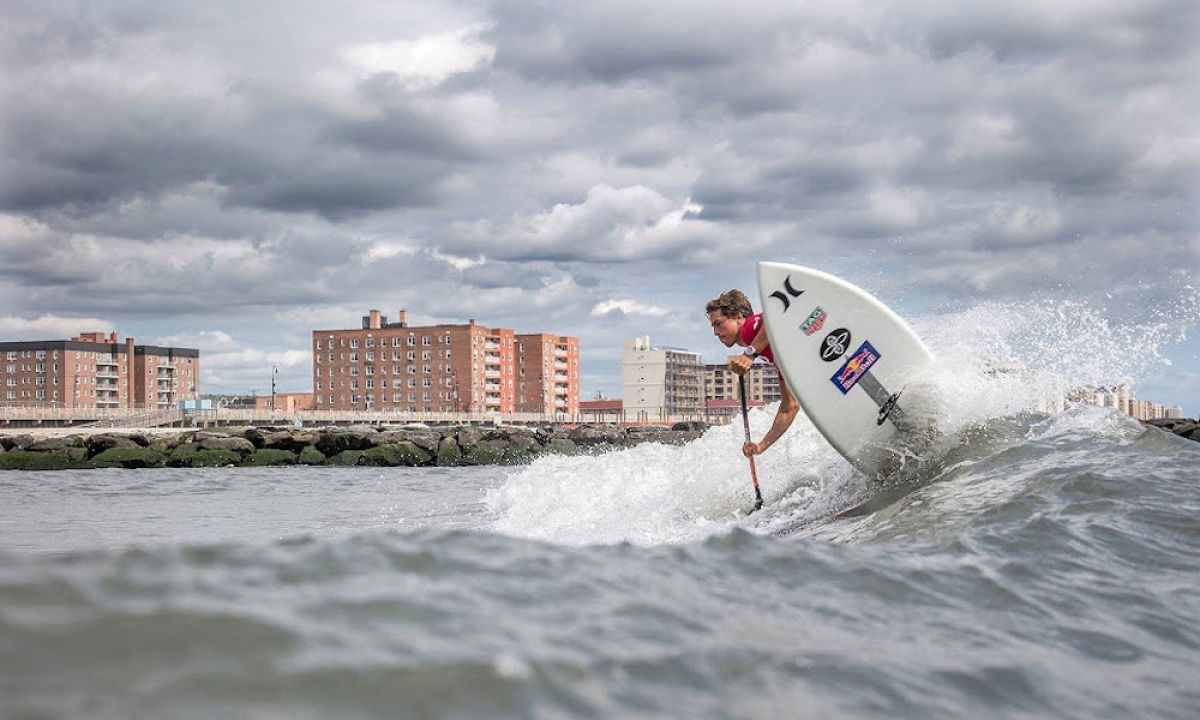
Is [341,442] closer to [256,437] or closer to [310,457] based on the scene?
[310,457]

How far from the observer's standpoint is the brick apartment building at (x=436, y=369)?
477 feet

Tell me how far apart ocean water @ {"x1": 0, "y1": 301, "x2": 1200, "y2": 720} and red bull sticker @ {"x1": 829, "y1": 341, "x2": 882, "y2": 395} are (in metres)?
1.57

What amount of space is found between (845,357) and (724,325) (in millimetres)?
1039

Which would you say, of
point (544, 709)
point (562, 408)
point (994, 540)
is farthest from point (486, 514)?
point (562, 408)

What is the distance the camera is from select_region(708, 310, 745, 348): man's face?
337 inches

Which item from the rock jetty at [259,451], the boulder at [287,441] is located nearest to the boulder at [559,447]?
the rock jetty at [259,451]

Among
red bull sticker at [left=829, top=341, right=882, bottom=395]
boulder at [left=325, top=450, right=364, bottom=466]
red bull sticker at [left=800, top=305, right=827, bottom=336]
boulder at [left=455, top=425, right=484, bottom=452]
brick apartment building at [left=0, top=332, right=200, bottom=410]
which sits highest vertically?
brick apartment building at [left=0, top=332, right=200, bottom=410]

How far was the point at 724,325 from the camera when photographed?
858 centimetres

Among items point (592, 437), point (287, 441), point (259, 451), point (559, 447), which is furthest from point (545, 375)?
point (259, 451)

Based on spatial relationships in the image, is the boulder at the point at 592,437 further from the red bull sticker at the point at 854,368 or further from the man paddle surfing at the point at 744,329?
the red bull sticker at the point at 854,368

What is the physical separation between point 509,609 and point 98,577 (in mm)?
1197

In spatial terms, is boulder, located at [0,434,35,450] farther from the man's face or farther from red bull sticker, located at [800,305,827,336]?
red bull sticker, located at [800,305,827,336]

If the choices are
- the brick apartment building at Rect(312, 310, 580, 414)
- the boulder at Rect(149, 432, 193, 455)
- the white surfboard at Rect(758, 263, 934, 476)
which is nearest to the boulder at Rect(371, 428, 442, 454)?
the boulder at Rect(149, 432, 193, 455)

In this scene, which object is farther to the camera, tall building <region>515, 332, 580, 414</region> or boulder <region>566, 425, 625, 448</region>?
tall building <region>515, 332, 580, 414</region>
